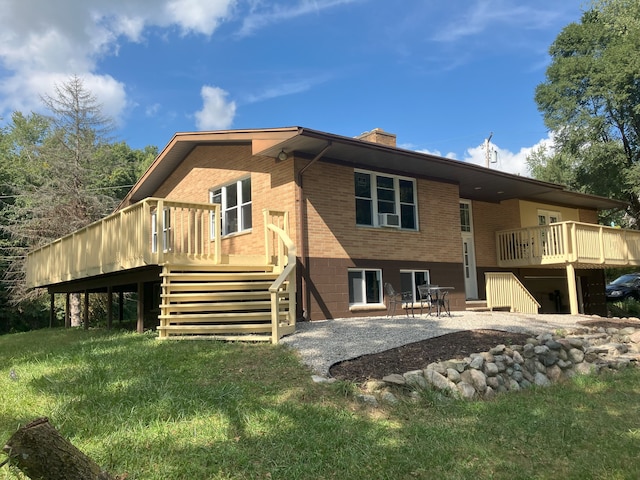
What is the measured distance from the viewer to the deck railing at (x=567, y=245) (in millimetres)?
15523

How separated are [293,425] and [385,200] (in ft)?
31.1

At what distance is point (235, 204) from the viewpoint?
550 inches

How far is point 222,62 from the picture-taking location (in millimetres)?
20672

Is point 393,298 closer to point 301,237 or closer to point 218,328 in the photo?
point 301,237

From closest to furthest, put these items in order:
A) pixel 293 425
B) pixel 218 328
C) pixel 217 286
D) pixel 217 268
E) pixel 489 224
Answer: pixel 293 425 < pixel 218 328 < pixel 217 286 < pixel 217 268 < pixel 489 224

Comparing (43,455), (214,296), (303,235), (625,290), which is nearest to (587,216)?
(625,290)

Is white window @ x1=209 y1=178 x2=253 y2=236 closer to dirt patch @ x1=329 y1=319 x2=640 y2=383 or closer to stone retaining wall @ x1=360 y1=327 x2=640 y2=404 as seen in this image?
dirt patch @ x1=329 y1=319 x2=640 y2=383

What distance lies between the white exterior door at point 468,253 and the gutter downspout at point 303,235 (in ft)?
24.3

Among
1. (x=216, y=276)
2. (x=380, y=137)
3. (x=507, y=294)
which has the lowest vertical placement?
(x=507, y=294)

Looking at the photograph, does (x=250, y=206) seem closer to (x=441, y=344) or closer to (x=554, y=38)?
(x=441, y=344)

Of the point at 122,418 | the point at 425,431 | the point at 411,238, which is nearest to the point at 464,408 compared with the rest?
the point at 425,431

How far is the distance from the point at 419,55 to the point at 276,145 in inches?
424

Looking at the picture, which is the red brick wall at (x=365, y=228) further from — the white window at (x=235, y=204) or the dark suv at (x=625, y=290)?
the dark suv at (x=625, y=290)

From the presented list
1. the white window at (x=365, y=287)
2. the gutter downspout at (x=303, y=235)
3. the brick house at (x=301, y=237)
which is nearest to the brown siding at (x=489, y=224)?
the brick house at (x=301, y=237)
